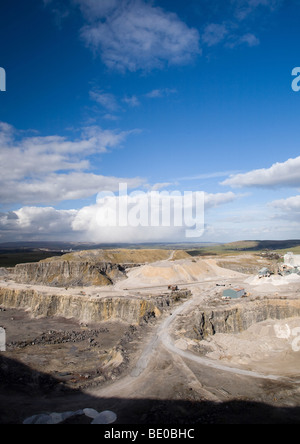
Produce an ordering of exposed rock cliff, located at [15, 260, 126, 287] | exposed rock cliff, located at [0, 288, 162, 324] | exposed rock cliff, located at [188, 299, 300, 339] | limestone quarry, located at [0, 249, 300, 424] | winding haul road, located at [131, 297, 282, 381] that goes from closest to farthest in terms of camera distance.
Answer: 1. limestone quarry, located at [0, 249, 300, 424]
2. winding haul road, located at [131, 297, 282, 381]
3. exposed rock cliff, located at [188, 299, 300, 339]
4. exposed rock cliff, located at [0, 288, 162, 324]
5. exposed rock cliff, located at [15, 260, 126, 287]

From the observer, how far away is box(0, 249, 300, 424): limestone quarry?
29.7 m

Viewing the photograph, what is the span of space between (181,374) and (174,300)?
108 ft

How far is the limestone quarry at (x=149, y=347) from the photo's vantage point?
29.7 metres

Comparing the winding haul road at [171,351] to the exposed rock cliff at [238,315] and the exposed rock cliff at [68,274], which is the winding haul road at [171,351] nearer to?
the exposed rock cliff at [238,315]

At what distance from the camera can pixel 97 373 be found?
132ft

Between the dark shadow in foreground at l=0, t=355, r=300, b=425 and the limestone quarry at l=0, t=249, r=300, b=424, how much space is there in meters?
0.12

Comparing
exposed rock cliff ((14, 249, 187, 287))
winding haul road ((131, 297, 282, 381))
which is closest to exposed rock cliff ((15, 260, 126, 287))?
exposed rock cliff ((14, 249, 187, 287))

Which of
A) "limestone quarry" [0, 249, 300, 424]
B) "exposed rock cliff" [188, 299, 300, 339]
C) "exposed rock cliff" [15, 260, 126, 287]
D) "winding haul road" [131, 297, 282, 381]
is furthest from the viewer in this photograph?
"exposed rock cliff" [15, 260, 126, 287]

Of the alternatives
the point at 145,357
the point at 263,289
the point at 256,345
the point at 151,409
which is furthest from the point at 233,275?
the point at 151,409

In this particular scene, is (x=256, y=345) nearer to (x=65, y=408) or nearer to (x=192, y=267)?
(x=65, y=408)

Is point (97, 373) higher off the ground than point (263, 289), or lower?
lower

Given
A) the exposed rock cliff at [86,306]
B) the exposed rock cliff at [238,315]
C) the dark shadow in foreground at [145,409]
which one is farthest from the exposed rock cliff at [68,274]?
the dark shadow in foreground at [145,409]

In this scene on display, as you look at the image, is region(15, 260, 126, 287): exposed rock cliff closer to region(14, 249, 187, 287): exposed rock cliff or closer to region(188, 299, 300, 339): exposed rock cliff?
region(14, 249, 187, 287): exposed rock cliff

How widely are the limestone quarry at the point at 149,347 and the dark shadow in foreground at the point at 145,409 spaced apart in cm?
12
